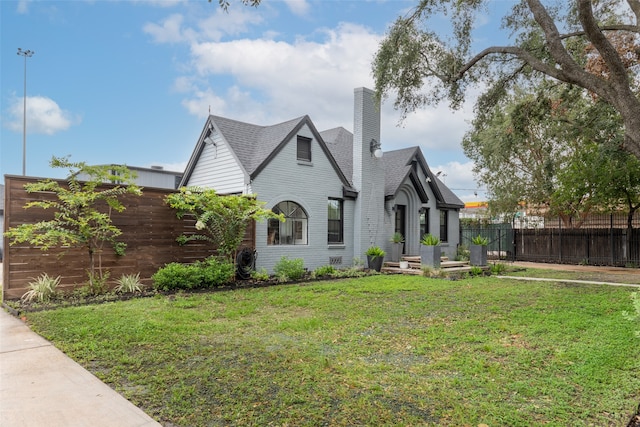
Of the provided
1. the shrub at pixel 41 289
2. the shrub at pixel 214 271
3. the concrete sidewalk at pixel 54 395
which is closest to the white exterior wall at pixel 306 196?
the shrub at pixel 214 271

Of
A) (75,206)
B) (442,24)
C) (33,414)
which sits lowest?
(33,414)

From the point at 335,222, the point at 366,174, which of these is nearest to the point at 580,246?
the point at 366,174

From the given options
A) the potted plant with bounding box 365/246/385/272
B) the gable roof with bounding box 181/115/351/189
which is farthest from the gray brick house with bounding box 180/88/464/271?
the potted plant with bounding box 365/246/385/272

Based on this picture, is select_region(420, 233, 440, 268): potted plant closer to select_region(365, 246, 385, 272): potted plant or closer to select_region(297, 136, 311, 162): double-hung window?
select_region(365, 246, 385, 272): potted plant

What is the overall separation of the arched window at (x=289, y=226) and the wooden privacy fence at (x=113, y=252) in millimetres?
1391

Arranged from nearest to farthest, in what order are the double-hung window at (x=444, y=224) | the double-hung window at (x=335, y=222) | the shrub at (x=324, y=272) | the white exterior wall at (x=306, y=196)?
the shrub at (x=324, y=272)
the white exterior wall at (x=306, y=196)
the double-hung window at (x=335, y=222)
the double-hung window at (x=444, y=224)

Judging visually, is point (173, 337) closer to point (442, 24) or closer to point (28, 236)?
point (28, 236)

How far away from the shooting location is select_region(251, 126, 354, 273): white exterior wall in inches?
506

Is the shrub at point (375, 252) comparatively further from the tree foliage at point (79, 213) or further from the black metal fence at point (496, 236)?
the black metal fence at point (496, 236)

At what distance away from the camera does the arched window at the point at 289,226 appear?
523 inches

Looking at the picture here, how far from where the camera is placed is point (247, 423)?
3.06 m

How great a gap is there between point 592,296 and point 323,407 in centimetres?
884

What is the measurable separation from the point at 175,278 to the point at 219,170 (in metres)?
5.52

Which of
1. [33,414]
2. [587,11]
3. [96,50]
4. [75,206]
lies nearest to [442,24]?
[587,11]
